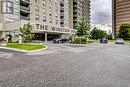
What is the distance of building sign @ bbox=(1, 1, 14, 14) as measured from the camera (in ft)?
147

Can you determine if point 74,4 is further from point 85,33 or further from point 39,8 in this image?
point 85,33

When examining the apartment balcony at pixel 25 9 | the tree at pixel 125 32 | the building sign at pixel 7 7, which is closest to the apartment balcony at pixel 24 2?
the apartment balcony at pixel 25 9

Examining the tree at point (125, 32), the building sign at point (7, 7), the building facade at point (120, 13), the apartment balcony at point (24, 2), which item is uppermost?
the building facade at point (120, 13)

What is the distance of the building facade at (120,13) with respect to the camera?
12625 centimetres

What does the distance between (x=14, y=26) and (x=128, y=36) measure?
202ft

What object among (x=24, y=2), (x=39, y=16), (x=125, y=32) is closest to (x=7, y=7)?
(x=24, y=2)

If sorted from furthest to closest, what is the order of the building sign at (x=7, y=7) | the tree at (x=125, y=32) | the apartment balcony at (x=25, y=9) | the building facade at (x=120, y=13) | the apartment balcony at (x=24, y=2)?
the building facade at (x=120, y=13) → the tree at (x=125, y=32) → the apartment balcony at (x=24, y=2) → the apartment balcony at (x=25, y=9) → the building sign at (x=7, y=7)

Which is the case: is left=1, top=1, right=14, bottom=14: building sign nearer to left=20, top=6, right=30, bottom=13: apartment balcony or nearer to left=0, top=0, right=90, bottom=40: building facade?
left=0, top=0, right=90, bottom=40: building facade

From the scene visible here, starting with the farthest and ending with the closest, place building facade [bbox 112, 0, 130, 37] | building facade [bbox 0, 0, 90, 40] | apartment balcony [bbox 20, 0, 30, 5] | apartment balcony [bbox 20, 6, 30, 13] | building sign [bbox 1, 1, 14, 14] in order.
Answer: building facade [bbox 112, 0, 130, 37] → apartment balcony [bbox 20, 0, 30, 5] → apartment balcony [bbox 20, 6, 30, 13] → building sign [bbox 1, 1, 14, 14] → building facade [bbox 0, 0, 90, 40]

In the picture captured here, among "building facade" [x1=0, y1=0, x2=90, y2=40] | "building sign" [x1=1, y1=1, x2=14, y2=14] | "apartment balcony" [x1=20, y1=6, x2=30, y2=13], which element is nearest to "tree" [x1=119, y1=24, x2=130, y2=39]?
"building facade" [x1=0, y1=0, x2=90, y2=40]

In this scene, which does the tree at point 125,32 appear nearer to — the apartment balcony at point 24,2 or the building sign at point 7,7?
the apartment balcony at point 24,2

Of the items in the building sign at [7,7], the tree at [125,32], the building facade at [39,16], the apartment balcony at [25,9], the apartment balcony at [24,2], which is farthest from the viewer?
the tree at [125,32]

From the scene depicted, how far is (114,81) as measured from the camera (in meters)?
6.47

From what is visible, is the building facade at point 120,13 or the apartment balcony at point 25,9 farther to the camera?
the building facade at point 120,13
